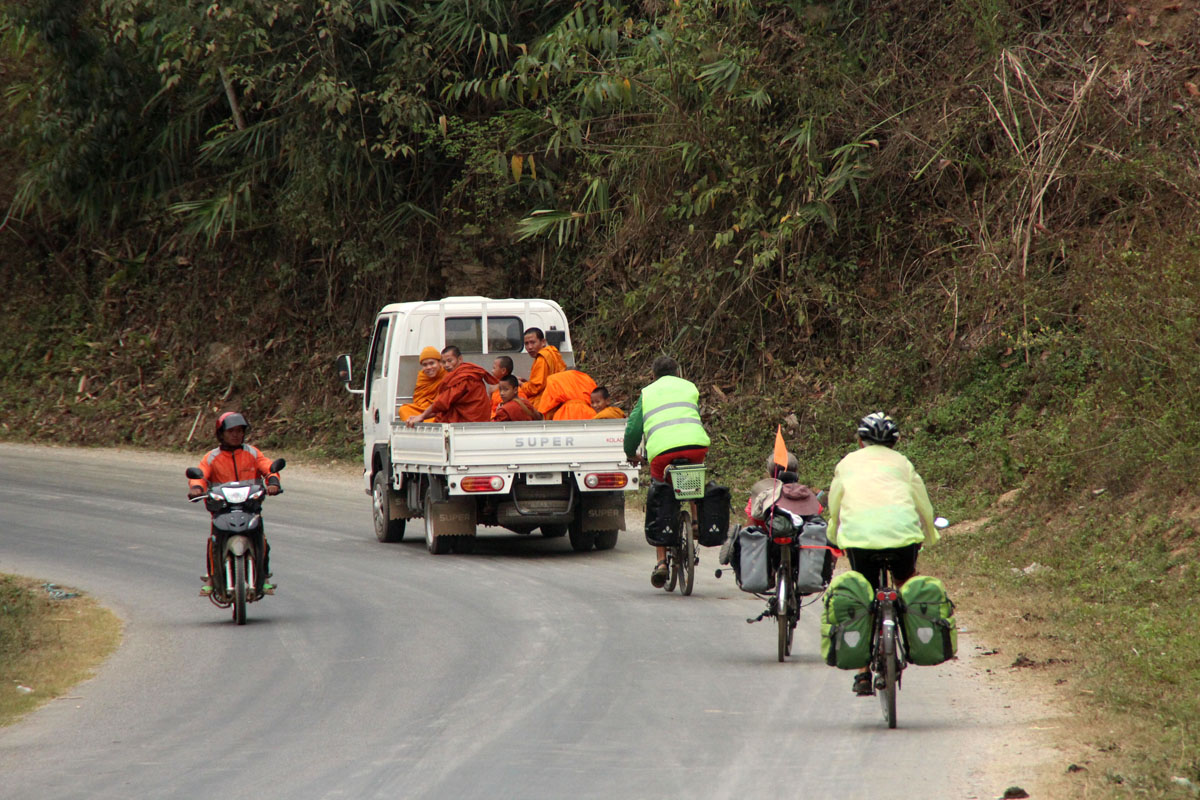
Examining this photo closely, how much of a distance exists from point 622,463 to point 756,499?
425cm

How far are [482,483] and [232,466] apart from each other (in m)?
2.95

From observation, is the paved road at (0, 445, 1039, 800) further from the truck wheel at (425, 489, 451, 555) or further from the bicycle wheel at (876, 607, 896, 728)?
the truck wheel at (425, 489, 451, 555)

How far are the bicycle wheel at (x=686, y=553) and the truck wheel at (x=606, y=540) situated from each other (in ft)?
8.78

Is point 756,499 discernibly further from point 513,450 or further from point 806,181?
point 806,181

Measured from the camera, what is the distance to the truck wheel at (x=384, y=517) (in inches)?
579

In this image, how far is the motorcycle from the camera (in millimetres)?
10258

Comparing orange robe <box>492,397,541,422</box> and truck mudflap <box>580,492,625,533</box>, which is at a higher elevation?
orange robe <box>492,397,541,422</box>

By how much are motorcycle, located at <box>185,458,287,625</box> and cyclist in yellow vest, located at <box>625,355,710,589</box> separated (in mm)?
2798

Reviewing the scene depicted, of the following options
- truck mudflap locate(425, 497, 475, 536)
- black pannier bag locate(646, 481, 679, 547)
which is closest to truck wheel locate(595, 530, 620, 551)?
truck mudflap locate(425, 497, 475, 536)

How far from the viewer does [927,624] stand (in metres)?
7.04

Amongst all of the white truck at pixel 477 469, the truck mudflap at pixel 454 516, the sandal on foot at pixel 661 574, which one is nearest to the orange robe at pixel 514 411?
the white truck at pixel 477 469

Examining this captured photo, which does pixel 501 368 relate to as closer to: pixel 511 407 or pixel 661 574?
pixel 511 407

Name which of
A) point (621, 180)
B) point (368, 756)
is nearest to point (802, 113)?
point (621, 180)

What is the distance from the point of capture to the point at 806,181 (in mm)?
19359
